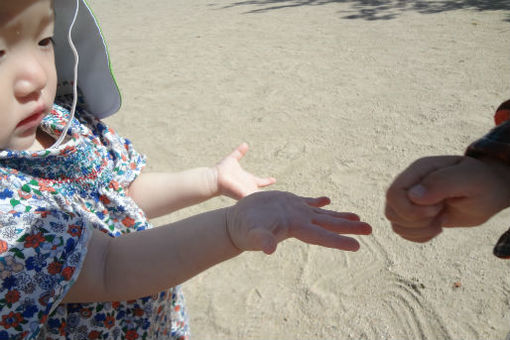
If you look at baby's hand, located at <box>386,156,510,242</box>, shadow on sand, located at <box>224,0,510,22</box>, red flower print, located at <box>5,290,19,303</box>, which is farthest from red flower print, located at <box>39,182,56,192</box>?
shadow on sand, located at <box>224,0,510,22</box>

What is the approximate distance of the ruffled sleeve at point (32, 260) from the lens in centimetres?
84

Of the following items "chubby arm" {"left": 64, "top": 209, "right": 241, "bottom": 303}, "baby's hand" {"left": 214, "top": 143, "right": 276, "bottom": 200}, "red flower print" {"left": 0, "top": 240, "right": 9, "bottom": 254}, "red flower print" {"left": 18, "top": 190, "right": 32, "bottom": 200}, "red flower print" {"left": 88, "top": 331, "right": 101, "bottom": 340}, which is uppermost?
"red flower print" {"left": 18, "top": 190, "right": 32, "bottom": 200}

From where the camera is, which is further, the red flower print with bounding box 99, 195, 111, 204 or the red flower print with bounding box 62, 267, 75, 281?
the red flower print with bounding box 99, 195, 111, 204

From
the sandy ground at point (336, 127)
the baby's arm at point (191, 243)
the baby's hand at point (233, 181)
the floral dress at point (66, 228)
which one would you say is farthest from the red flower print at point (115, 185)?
the sandy ground at point (336, 127)

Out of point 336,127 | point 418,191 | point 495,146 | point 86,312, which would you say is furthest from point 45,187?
point 336,127

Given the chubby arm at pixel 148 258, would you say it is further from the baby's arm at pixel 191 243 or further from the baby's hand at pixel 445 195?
the baby's hand at pixel 445 195

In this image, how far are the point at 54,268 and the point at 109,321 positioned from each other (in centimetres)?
25

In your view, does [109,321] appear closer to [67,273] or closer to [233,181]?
[67,273]

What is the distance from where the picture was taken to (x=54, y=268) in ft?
2.86

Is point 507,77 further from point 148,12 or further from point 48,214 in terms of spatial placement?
point 148,12

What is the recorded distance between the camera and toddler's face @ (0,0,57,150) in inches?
33.0

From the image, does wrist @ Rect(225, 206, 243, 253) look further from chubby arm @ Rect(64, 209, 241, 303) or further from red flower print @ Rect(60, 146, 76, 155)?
red flower print @ Rect(60, 146, 76, 155)

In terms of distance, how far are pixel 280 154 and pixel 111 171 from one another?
5.55 ft

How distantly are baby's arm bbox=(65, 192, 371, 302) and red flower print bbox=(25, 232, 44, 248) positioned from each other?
0.10 meters
